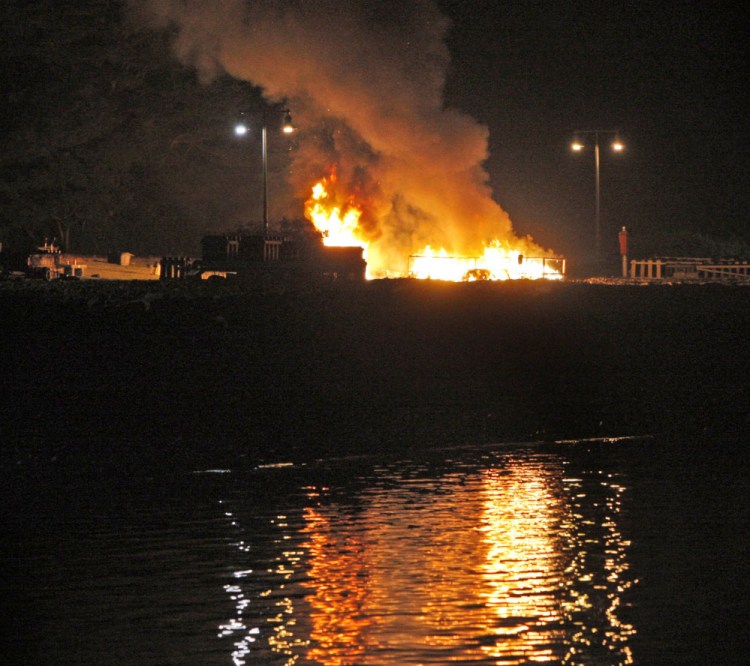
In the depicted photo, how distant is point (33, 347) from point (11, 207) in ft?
116

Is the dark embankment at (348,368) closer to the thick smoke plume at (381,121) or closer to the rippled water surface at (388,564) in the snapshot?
the rippled water surface at (388,564)

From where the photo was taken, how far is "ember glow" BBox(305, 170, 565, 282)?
57.3 metres

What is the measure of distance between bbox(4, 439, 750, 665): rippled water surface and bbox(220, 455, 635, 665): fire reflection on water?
1.3 inches

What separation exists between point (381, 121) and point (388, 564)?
1760 inches

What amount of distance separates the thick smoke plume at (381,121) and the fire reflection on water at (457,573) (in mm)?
38626

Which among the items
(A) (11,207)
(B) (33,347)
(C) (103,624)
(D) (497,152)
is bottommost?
(C) (103,624)

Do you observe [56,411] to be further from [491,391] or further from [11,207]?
[11,207]

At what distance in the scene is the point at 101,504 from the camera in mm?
18406

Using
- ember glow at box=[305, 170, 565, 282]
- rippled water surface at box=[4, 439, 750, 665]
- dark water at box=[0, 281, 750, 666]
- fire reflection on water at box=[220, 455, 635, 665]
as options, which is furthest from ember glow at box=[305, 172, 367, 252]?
fire reflection on water at box=[220, 455, 635, 665]

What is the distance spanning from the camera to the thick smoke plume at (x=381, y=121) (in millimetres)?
57031

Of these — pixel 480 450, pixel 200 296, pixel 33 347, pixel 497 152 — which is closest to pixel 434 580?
pixel 480 450

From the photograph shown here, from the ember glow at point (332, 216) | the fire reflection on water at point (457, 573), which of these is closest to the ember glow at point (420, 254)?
the ember glow at point (332, 216)

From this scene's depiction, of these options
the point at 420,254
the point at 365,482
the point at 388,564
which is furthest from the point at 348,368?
the point at 420,254

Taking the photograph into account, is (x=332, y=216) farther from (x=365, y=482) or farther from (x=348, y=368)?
(x=365, y=482)
